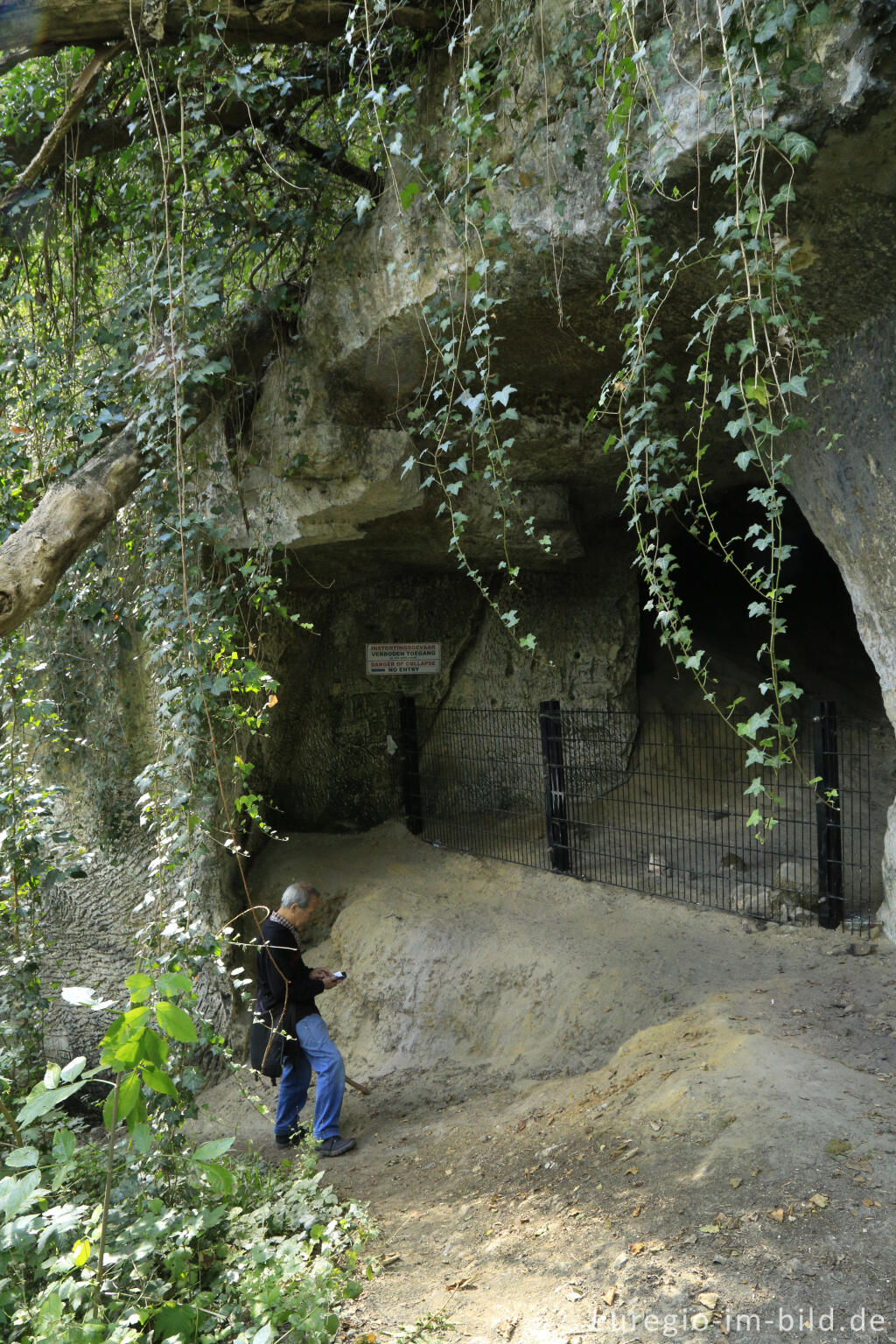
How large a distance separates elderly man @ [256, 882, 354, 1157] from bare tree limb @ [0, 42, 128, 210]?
3.63 m

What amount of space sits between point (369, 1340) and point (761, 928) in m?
3.37

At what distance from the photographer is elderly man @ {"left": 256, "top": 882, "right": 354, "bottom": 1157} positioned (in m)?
4.63

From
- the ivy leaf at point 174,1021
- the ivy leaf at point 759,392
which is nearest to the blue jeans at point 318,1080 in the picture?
the ivy leaf at point 174,1021

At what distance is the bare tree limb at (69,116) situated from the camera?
4141 millimetres

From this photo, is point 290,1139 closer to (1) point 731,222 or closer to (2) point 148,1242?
(2) point 148,1242

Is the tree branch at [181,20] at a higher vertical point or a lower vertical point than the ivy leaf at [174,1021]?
higher

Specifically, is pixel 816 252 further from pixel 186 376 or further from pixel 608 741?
pixel 608 741

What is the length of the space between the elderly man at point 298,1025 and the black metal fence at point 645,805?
7.65ft

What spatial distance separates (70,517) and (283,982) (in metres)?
2.38

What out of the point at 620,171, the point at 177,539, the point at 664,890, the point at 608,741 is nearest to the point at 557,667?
the point at 608,741

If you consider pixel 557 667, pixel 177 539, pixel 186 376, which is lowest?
pixel 557 667

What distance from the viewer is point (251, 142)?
184 inches

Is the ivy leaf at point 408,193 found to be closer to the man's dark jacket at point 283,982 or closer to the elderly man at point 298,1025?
the elderly man at point 298,1025

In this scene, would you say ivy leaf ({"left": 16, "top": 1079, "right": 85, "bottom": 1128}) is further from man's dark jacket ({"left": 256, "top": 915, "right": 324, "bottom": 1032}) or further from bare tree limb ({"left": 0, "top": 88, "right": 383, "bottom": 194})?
bare tree limb ({"left": 0, "top": 88, "right": 383, "bottom": 194})
